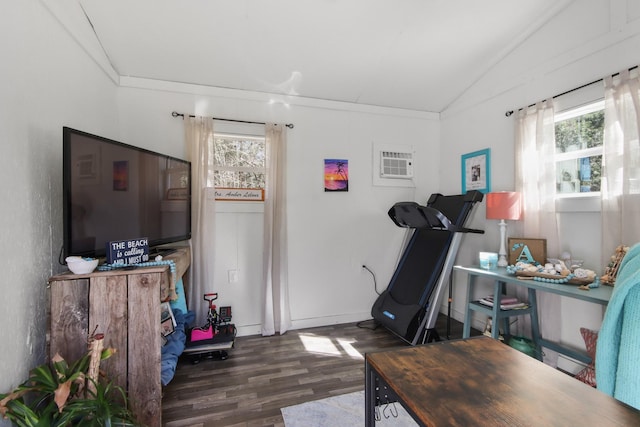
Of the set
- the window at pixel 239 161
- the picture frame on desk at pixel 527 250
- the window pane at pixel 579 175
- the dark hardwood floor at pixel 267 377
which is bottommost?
the dark hardwood floor at pixel 267 377

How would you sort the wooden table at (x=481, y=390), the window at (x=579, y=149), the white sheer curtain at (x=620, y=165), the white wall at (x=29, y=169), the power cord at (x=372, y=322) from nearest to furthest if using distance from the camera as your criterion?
the wooden table at (x=481, y=390) < the white wall at (x=29, y=169) < the white sheer curtain at (x=620, y=165) < the window at (x=579, y=149) < the power cord at (x=372, y=322)

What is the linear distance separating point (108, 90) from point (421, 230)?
304cm

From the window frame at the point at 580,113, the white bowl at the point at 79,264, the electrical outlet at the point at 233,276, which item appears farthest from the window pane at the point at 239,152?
the window frame at the point at 580,113

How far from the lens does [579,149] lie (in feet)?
6.86

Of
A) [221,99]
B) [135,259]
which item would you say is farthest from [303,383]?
[221,99]

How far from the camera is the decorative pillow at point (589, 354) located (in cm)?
174

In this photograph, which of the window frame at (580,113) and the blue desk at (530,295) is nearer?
the blue desk at (530,295)

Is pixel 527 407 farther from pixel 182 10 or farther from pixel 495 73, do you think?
pixel 495 73

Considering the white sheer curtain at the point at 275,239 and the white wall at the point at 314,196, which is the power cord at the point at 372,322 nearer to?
the white wall at the point at 314,196

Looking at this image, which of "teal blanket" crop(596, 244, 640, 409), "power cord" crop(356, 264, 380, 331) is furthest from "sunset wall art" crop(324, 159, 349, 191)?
"teal blanket" crop(596, 244, 640, 409)

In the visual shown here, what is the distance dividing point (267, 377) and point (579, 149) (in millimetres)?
2862

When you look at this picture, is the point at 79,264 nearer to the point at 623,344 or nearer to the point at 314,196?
the point at 314,196

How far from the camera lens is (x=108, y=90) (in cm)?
227

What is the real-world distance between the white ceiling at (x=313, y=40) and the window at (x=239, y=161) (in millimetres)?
502
